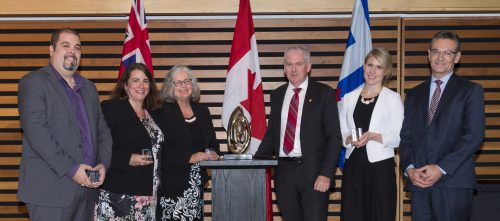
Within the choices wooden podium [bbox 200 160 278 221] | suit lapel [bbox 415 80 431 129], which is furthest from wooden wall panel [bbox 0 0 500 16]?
wooden podium [bbox 200 160 278 221]

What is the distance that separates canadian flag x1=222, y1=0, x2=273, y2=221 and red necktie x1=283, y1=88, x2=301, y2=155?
137 centimetres

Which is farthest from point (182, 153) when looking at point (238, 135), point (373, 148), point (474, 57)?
point (474, 57)

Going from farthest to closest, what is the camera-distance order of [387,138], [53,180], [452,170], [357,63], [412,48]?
[412,48] < [357,63] < [387,138] < [452,170] < [53,180]

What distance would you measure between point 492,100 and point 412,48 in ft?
3.48

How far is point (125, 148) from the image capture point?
4789 mm

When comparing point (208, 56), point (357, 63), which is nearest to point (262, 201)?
point (357, 63)

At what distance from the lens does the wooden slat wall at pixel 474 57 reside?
711 cm

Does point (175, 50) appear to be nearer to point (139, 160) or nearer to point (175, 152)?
point (175, 152)

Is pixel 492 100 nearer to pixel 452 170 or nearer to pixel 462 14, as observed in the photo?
pixel 462 14

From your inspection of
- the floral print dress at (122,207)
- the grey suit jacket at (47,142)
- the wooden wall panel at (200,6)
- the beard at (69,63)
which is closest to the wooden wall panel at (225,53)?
the wooden wall panel at (200,6)

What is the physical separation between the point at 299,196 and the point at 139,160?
1.20 m

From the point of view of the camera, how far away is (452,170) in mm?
4406

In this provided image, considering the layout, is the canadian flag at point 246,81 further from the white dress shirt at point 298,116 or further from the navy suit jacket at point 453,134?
the navy suit jacket at point 453,134

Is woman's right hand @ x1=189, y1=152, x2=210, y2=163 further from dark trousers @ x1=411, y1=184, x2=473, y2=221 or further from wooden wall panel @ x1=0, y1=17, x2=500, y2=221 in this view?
wooden wall panel @ x1=0, y1=17, x2=500, y2=221
